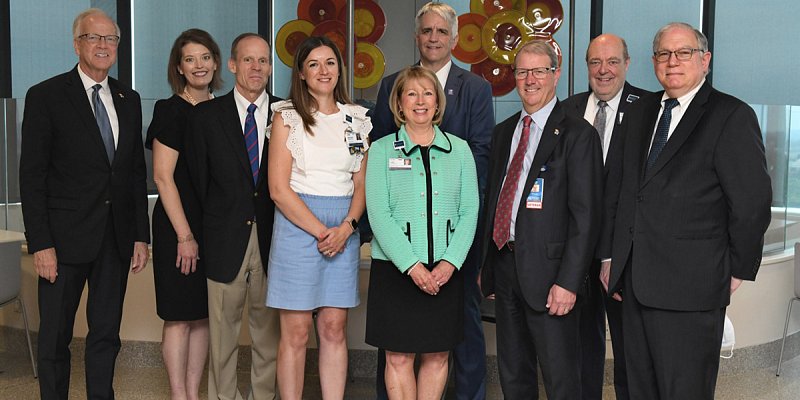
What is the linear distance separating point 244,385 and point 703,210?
109 inches

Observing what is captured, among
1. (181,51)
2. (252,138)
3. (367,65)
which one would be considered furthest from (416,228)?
(367,65)

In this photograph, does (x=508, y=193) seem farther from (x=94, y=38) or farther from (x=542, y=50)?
(x=94, y=38)

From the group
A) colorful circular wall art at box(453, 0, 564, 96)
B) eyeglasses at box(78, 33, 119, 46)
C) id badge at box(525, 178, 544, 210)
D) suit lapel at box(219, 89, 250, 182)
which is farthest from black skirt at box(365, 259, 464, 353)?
colorful circular wall art at box(453, 0, 564, 96)

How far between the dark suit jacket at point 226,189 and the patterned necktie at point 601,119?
1394mm

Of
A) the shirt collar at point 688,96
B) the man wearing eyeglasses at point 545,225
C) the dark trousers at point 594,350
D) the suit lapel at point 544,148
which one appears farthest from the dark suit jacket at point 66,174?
the shirt collar at point 688,96

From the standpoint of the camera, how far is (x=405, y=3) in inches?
334

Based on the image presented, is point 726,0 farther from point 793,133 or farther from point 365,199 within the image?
point 365,199

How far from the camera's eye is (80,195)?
331 cm

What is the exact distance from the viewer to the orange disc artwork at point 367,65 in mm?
7797

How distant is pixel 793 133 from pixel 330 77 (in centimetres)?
350

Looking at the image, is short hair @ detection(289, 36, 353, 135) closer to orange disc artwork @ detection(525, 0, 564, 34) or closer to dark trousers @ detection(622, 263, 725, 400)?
dark trousers @ detection(622, 263, 725, 400)

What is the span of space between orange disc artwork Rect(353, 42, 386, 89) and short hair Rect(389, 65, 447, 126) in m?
4.59

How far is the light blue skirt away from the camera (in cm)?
325

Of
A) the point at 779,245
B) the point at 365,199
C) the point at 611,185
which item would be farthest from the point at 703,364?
the point at 779,245
